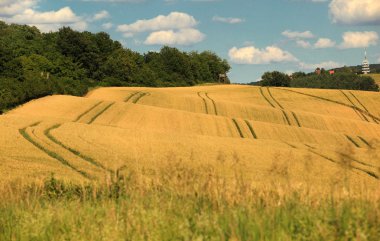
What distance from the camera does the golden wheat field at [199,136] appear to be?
10664mm

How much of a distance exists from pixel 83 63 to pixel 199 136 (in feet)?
300

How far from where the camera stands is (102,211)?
6.61 m

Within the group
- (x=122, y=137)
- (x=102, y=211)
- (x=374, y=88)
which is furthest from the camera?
(x=374, y=88)

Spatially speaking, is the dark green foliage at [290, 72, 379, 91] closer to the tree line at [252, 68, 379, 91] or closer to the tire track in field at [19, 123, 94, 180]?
the tree line at [252, 68, 379, 91]

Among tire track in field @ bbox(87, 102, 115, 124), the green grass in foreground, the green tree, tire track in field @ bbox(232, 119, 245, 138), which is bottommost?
tire track in field @ bbox(232, 119, 245, 138)

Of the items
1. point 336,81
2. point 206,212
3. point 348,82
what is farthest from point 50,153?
point 336,81

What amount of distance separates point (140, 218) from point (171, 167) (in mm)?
1577

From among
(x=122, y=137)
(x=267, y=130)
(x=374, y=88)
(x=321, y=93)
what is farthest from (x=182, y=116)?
(x=374, y=88)

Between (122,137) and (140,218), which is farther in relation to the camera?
(122,137)

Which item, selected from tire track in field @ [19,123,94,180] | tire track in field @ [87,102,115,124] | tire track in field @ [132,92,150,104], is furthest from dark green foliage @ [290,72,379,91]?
tire track in field @ [19,123,94,180]

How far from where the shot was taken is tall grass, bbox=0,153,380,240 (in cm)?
543

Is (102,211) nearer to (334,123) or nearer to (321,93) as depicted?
(334,123)

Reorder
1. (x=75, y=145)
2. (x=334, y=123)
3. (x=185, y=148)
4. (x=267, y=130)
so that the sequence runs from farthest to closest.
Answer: (x=334, y=123) < (x=267, y=130) < (x=185, y=148) < (x=75, y=145)

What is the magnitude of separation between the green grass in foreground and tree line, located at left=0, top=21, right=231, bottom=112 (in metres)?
64.7
